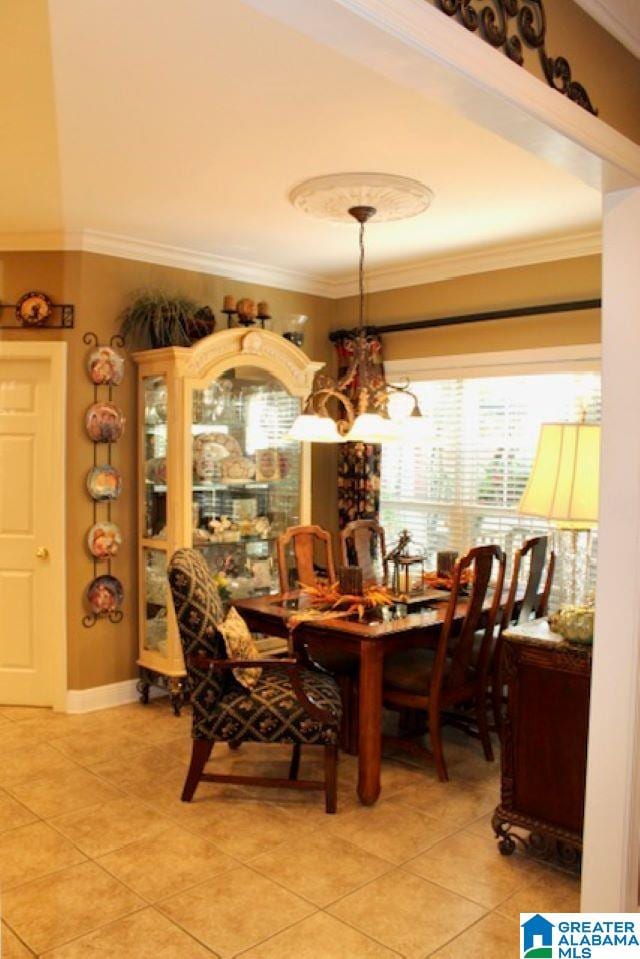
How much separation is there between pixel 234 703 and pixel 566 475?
66.3 inches

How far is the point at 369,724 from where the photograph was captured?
349cm

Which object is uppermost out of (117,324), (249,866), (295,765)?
(117,324)

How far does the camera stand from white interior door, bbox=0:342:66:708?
4.66 meters

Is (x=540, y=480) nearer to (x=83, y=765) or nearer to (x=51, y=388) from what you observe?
(x=83, y=765)

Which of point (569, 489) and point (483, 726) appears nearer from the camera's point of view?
point (569, 489)

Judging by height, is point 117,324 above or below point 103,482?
above

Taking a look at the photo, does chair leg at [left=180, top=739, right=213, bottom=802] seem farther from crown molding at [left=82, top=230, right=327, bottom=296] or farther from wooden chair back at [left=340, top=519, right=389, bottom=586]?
crown molding at [left=82, top=230, right=327, bottom=296]

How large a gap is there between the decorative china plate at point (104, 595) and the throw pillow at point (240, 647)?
4.63 feet

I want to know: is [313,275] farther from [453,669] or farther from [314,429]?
[453,669]

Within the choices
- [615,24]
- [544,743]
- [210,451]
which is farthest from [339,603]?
[615,24]

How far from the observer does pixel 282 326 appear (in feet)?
18.5

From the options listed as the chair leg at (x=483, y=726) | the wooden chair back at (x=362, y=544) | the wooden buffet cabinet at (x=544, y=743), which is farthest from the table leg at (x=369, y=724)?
the wooden chair back at (x=362, y=544)

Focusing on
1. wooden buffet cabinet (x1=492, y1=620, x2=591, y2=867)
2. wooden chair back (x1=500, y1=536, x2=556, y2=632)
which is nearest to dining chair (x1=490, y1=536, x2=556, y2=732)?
wooden chair back (x1=500, y1=536, x2=556, y2=632)

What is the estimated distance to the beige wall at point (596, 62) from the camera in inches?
77.4
